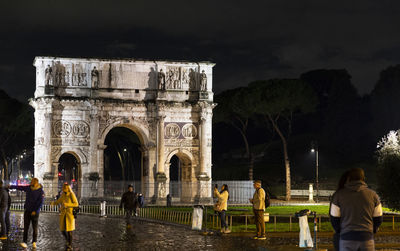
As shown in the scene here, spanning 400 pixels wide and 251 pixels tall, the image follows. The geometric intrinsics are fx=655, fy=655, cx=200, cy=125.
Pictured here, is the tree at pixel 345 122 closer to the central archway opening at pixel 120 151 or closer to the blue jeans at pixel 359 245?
the central archway opening at pixel 120 151

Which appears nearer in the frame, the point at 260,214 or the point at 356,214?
the point at 356,214

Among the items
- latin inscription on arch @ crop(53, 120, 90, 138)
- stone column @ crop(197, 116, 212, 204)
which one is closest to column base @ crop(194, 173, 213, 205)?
stone column @ crop(197, 116, 212, 204)

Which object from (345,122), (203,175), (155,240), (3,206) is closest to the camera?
(3,206)

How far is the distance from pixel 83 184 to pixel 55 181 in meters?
1.67

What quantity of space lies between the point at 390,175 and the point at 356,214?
1863cm

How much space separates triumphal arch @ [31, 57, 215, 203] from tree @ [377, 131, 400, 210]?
16.6 metres

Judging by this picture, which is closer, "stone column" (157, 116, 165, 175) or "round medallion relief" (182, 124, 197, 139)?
"stone column" (157, 116, 165, 175)

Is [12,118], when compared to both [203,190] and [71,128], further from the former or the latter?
[203,190]

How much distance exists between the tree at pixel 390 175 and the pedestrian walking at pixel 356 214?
17.9m

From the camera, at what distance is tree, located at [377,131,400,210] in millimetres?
24875

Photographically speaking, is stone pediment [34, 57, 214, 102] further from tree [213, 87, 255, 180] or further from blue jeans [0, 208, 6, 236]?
blue jeans [0, 208, 6, 236]

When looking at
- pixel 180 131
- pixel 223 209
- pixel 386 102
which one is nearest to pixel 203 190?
pixel 180 131

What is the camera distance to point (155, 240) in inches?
688

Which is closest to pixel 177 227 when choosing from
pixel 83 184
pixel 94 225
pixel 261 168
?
pixel 94 225
